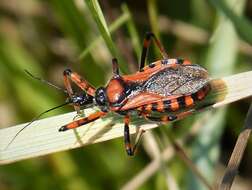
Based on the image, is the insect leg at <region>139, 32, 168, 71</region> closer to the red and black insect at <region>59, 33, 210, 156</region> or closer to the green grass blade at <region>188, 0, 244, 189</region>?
the red and black insect at <region>59, 33, 210, 156</region>

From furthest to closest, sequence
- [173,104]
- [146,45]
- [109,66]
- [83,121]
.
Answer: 1. [109,66]
2. [146,45]
3. [173,104]
4. [83,121]

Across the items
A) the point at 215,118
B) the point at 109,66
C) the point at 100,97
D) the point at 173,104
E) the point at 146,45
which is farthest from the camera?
the point at 109,66

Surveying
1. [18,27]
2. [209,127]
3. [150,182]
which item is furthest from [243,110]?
[18,27]

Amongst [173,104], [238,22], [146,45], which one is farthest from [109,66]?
[238,22]

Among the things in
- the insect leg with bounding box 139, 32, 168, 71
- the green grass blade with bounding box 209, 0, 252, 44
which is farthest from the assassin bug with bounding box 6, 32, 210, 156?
the green grass blade with bounding box 209, 0, 252, 44

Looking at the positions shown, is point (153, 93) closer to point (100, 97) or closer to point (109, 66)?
point (100, 97)

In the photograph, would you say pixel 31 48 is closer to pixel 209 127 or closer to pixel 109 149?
pixel 109 149
